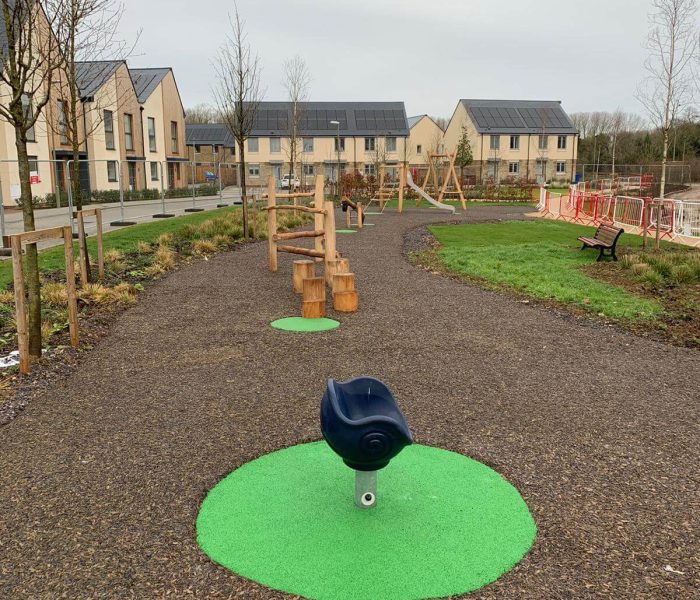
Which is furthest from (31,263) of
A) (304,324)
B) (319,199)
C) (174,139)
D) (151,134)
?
(174,139)

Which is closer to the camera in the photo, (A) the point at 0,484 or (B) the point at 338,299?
(A) the point at 0,484

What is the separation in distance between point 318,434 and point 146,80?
1716 inches

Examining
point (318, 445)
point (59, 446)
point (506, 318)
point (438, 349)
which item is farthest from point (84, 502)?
point (506, 318)

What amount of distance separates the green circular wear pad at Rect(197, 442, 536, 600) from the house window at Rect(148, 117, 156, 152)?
136 ft

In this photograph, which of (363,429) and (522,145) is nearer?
(363,429)

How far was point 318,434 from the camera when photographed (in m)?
4.68

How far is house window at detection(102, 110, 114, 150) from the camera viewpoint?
114 ft

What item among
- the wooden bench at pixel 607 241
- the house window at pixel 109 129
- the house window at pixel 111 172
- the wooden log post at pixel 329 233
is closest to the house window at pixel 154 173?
the house window at pixel 111 172

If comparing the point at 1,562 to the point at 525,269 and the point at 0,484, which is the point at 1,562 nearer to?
the point at 0,484

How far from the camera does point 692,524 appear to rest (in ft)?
11.3

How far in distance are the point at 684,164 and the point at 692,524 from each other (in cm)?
5311

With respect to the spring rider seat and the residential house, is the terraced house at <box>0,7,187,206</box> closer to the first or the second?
the spring rider seat

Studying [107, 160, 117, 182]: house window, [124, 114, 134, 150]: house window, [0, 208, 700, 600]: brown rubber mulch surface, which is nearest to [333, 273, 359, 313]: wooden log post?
[0, 208, 700, 600]: brown rubber mulch surface

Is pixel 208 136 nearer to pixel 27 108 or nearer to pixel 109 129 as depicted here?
pixel 109 129
